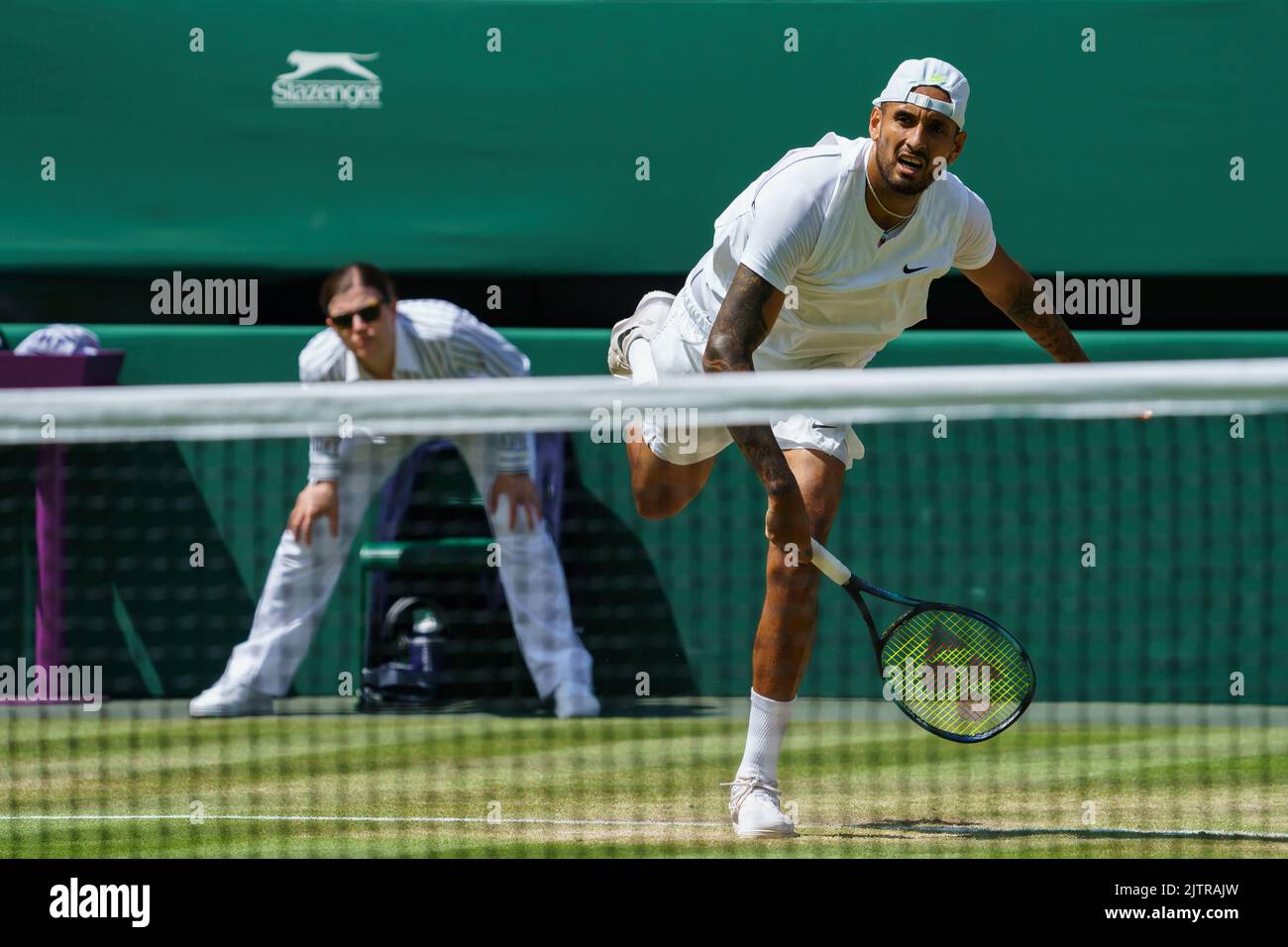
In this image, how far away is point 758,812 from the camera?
14.1 ft

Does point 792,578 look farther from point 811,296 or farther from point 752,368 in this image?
point 811,296

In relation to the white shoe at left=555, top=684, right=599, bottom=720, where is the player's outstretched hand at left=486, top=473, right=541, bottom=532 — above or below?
above

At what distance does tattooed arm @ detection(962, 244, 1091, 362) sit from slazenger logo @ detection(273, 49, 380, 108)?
340 centimetres

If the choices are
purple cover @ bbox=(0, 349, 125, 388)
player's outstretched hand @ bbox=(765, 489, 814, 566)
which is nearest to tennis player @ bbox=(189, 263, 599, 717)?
purple cover @ bbox=(0, 349, 125, 388)

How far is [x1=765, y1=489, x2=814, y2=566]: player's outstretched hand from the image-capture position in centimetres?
422

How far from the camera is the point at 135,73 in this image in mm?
7719

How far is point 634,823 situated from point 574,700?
86.3 inches

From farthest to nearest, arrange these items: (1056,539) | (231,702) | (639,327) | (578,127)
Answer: (578,127)
(1056,539)
(231,702)
(639,327)

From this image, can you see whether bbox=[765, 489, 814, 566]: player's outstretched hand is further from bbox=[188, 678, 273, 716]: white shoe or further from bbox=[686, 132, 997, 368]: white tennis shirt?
bbox=[188, 678, 273, 716]: white shoe

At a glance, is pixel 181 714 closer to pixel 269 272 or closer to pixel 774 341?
pixel 269 272

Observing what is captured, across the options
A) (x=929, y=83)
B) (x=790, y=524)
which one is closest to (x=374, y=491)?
(x=790, y=524)

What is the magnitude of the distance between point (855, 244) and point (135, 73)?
4199 millimetres
